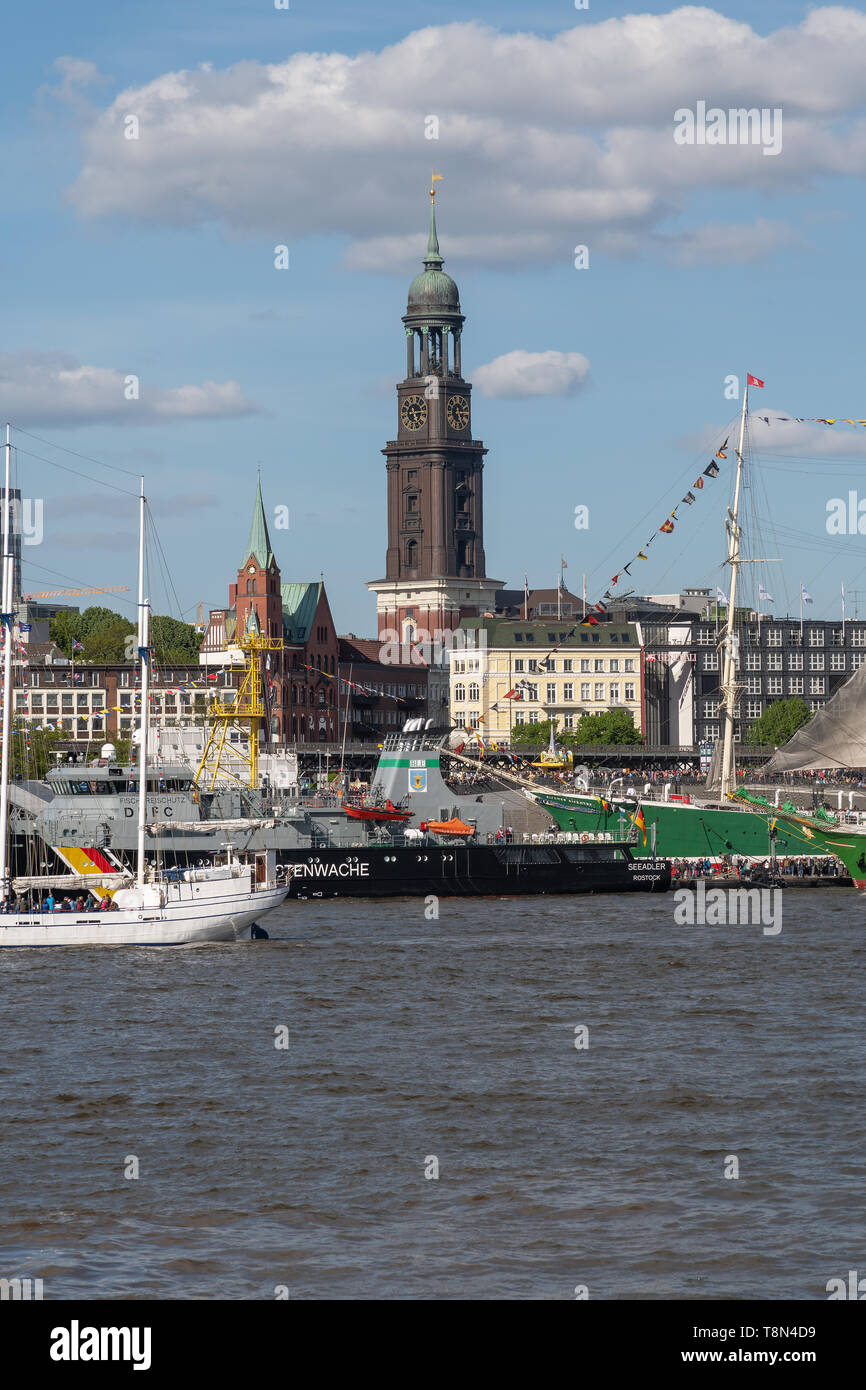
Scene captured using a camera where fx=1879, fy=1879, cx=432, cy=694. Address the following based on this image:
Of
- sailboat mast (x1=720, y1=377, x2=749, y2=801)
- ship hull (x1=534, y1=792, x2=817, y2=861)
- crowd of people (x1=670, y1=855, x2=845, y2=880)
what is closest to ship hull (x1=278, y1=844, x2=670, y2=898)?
crowd of people (x1=670, y1=855, x2=845, y2=880)

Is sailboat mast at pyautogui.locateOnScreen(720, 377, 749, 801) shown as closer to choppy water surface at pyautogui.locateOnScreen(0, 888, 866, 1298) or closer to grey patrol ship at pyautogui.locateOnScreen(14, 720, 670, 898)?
grey patrol ship at pyautogui.locateOnScreen(14, 720, 670, 898)

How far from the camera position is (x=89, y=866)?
75.1 metres

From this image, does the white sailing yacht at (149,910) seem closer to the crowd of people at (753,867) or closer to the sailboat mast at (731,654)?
the crowd of people at (753,867)

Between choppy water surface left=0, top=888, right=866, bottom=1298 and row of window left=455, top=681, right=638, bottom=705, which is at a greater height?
row of window left=455, top=681, right=638, bottom=705

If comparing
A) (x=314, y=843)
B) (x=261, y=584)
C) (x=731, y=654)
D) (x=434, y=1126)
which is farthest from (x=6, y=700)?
(x=261, y=584)

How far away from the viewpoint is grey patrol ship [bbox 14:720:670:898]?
8644 cm

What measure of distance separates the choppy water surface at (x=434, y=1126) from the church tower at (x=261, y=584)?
458 feet

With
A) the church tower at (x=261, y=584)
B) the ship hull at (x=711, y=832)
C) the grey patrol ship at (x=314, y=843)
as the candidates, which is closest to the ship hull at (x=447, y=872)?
the grey patrol ship at (x=314, y=843)

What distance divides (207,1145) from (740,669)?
167725mm

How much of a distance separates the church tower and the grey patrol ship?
102061 mm

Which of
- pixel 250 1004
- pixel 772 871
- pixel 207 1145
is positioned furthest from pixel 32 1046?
pixel 772 871

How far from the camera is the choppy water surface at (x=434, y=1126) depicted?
23344 millimetres

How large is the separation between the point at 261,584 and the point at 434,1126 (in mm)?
167009
